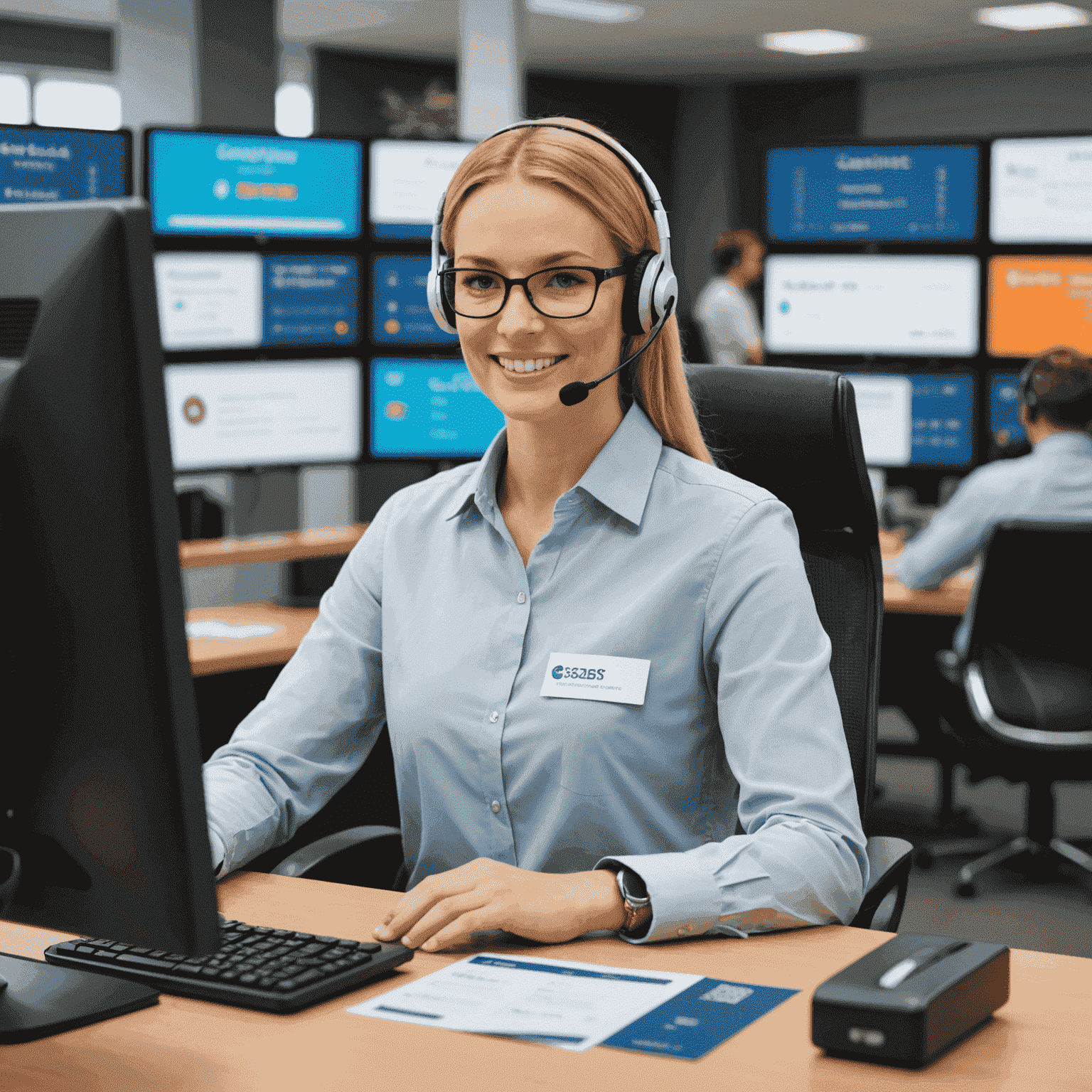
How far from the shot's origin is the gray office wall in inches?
358

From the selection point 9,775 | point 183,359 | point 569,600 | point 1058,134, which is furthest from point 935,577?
point 9,775

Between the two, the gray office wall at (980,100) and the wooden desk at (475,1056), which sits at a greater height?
the gray office wall at (980,100)

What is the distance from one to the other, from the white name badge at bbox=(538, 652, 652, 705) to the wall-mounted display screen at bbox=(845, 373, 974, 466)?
2.43 meters

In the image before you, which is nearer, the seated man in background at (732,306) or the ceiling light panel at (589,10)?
the seated man in background at (732,306)

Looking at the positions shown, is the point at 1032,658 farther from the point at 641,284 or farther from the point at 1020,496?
the point at 641,284

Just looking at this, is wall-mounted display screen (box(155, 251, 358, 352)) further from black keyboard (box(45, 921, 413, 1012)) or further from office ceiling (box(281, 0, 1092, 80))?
office ceiling (box(281, 0, 1092, 80))

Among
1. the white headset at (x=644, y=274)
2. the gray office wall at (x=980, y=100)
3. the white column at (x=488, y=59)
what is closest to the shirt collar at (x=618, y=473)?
the white headset at (x=644, y=274)

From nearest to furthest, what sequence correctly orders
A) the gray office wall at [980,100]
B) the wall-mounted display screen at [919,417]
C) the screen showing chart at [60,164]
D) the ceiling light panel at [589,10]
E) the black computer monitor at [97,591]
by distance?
the black computer monitor at [97,591], the screen showing chart at [60,164], the wall-mounted display screen at [919,417], the ceiling light panel at [589,10], the gray office wall at [980,100]

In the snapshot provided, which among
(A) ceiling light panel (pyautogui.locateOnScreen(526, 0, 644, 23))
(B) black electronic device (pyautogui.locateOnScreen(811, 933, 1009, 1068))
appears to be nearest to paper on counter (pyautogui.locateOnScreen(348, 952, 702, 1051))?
(B) black electronic device (pyautogui.locateOnScreen(811, 933, 1009, 1068))

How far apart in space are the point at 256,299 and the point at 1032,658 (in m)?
1.87

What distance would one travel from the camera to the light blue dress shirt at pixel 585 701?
4.21ft

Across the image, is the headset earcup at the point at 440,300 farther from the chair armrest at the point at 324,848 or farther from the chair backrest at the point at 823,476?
the chair armrest at the point at 324,848

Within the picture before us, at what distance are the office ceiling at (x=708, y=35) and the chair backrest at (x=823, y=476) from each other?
636 cm

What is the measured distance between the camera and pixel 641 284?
1.43 m
